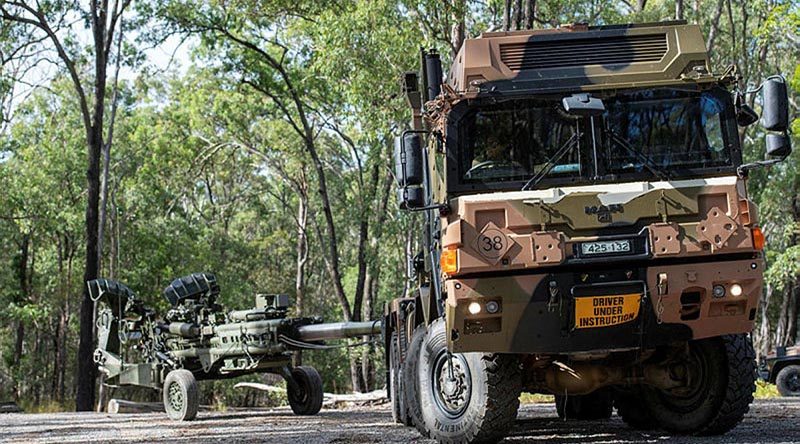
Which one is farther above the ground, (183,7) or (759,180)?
(183,7)

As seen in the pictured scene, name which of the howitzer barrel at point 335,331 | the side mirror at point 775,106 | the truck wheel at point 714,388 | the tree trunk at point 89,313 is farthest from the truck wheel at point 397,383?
the tree trunk at point 89,313

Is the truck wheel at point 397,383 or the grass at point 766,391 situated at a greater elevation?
the truck wheel at point 397,383

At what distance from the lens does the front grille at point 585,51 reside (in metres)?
8.95

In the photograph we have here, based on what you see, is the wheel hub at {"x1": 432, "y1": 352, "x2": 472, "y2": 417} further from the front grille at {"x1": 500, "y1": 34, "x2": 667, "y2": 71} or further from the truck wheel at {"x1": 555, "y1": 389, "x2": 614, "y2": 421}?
the truck wheel at {"x1": 555, "y1": 389, "x2": 614, "y2": 421}

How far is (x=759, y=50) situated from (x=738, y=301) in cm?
2965

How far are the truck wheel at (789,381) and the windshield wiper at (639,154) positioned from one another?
15178 mm

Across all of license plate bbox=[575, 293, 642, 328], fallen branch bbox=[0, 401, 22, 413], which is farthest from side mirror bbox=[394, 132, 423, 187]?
fallen branch bbox=[0, 401, 22, 413]

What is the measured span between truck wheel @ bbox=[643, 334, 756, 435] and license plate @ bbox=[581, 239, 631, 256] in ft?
5.30

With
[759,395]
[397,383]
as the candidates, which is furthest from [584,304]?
[759,395]

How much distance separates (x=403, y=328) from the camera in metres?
12.3

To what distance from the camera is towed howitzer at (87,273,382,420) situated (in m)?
16.5

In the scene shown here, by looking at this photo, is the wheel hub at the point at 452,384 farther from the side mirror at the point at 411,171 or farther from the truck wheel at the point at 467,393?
the side mirror at the point at 411,171

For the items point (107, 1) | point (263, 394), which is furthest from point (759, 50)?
point (263, 394)

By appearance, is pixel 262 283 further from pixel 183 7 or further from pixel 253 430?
pixel 253 430
